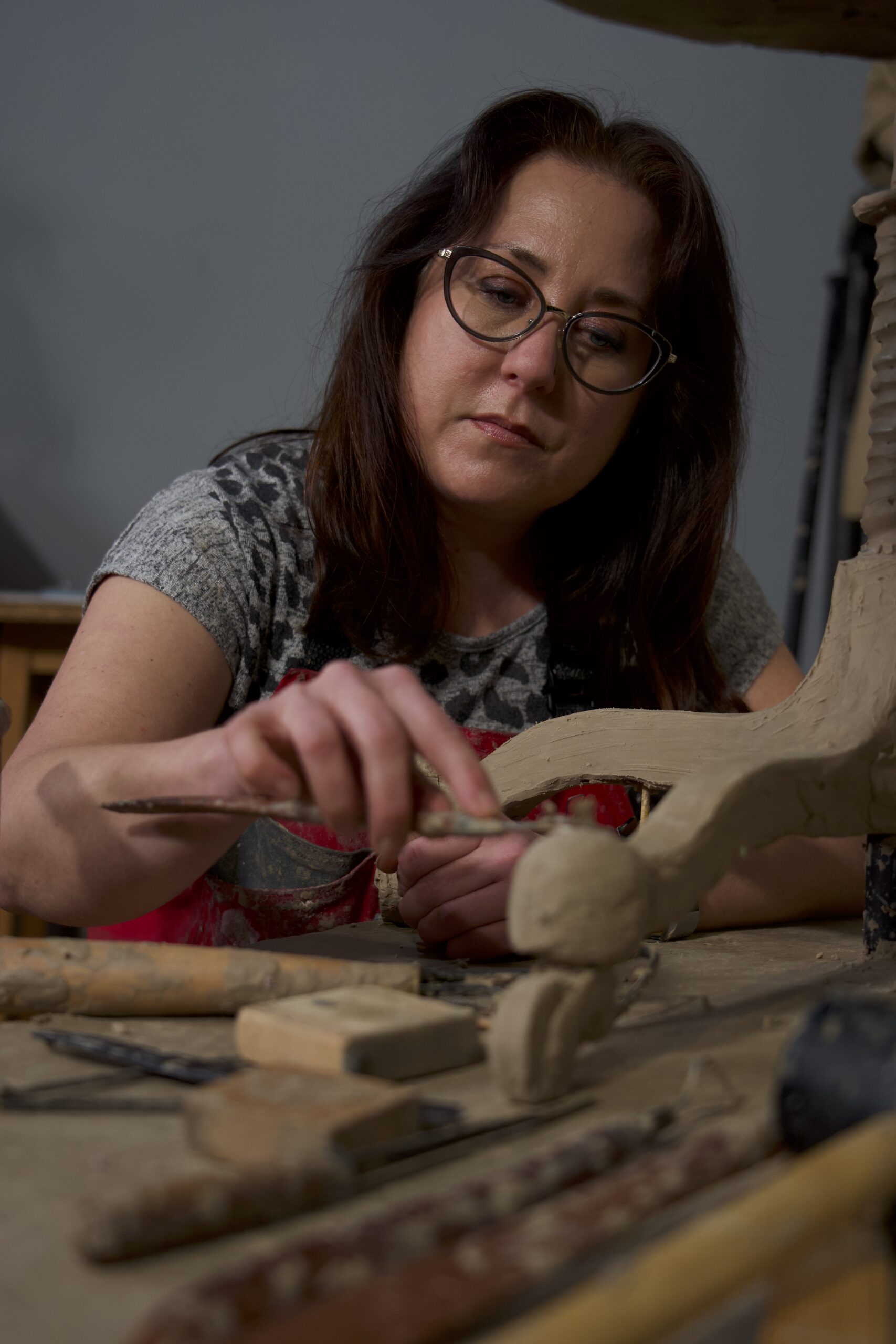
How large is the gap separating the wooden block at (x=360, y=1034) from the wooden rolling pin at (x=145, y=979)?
8 centimetres

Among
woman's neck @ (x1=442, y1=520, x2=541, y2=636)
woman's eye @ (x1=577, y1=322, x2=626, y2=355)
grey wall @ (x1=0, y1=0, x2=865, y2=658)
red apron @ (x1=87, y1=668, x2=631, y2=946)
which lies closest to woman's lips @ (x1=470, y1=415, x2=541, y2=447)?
woman's eye @ (x1=577, y1=322, x2=626, y2=355)

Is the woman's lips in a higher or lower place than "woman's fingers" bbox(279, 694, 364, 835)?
higher

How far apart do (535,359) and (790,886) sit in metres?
0.62

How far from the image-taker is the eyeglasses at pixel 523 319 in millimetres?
1287

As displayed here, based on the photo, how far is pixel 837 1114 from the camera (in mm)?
510

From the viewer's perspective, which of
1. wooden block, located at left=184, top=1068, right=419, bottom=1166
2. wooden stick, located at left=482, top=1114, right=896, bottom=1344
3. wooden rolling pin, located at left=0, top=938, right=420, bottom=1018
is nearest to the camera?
wooden stick, located at left=482, top=1114, right=896, bottom=1344

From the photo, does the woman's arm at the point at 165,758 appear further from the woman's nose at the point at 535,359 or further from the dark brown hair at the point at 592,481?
the woman's nose at the point at 535,359

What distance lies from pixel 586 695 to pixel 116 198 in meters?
2.19

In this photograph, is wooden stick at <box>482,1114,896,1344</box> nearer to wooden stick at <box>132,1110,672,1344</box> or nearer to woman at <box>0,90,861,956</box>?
wooden stick at <box>132,1110,672,1344</box>

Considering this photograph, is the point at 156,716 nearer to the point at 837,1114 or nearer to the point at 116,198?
the point at 837,1114

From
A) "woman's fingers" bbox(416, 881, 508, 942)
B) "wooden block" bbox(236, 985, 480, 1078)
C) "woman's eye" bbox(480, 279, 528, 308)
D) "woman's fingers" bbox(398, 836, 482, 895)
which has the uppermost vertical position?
"woman's eye" bbox(480, 279, 528, 308)

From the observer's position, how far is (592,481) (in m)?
1.57

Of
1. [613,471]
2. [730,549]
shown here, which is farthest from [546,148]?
[730,549]

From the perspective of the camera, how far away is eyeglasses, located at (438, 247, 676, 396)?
129 centimetres
